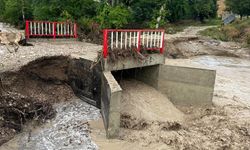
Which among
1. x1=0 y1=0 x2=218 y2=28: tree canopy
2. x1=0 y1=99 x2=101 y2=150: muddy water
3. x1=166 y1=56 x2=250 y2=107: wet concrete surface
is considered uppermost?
x1=0 y1=0 x2=218 y2=28: tree canopy

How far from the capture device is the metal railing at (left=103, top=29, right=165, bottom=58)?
9242 mm

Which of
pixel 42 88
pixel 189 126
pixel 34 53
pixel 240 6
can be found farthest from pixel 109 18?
pixel 240 6

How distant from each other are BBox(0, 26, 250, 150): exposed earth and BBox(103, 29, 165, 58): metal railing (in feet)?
3.58

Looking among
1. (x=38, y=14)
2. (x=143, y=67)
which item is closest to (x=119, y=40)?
(x=143, y=67)

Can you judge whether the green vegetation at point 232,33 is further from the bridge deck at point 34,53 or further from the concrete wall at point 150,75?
Answer: the bridge deck at point 34,53

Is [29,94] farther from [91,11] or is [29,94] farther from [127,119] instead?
[91,11]

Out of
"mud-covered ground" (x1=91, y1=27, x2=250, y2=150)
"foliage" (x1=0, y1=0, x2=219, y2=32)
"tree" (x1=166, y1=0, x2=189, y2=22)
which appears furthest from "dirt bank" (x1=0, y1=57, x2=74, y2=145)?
"tree" (x1=166, y1=0, x2=189, y2=22)

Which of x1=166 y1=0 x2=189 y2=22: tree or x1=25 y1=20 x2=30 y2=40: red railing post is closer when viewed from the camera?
x1=25 y1=20 x2=30 y2=40: red railing post

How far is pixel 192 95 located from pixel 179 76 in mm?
757

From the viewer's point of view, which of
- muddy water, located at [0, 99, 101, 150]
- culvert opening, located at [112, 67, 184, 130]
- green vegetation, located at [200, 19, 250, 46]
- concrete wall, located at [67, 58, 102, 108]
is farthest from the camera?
green vegetation, located at [200, 19, 250, 46]

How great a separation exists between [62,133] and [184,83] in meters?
4.30

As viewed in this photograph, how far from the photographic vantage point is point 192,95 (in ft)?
34.3

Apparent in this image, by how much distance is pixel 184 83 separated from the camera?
10398 millimetres

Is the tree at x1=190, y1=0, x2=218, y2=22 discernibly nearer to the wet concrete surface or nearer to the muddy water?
the wet concrete surface
